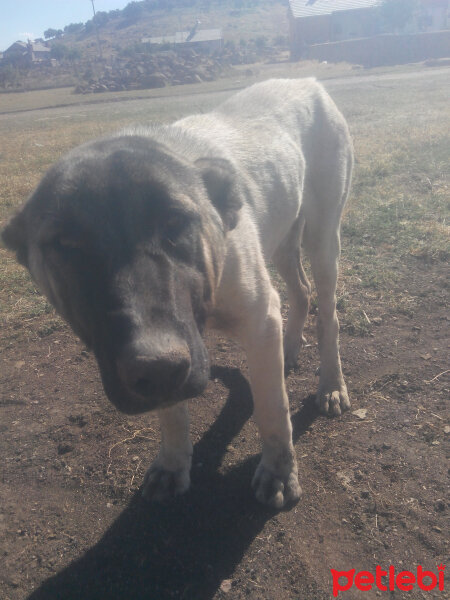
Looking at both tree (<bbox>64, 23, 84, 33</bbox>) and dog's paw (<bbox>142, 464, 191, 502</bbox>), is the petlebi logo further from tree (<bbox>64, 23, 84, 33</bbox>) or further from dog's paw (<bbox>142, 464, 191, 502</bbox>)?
tree (<bbox>64, 23, 84, 33</bbox>)

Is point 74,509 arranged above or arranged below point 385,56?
below

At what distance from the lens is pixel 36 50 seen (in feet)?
264

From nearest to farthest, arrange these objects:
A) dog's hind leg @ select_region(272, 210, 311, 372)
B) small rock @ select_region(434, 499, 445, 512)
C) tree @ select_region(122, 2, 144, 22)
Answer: small rock @ select_region(434, 499, 445, 512), dog's hind leg @ select_region(272, 210, 311, 372), tree @ select_region(122, 2, 144, 22)

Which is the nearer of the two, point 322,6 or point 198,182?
point 198,182

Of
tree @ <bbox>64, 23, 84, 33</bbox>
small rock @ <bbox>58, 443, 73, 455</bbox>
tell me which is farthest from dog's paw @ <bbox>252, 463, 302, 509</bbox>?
tree @ <bbox>64, 23, 84, 33</bbox>

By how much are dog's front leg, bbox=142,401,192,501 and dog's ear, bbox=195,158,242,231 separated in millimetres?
1123

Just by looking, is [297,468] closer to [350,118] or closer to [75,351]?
[75,351]

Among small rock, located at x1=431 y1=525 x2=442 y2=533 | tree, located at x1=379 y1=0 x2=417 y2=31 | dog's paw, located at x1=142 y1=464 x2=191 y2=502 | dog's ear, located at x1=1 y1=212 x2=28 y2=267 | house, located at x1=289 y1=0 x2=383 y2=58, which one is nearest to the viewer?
dog's ear, located at x1=1 y1=212 x2=28 y2=267

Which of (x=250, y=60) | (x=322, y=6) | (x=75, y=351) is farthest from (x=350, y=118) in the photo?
(x=322, y=6)

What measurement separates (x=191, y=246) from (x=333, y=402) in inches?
73.8

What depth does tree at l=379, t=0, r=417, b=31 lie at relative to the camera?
4006cm

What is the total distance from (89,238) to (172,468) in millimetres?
1616

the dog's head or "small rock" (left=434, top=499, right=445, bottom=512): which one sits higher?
the dog's head

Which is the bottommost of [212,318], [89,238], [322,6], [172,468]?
[172,468]
